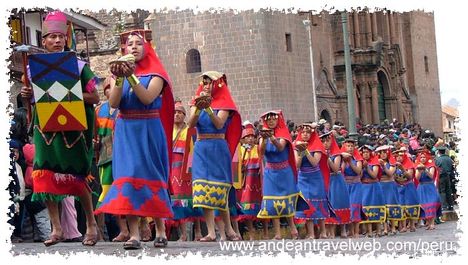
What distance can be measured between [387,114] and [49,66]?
4952 centimetres

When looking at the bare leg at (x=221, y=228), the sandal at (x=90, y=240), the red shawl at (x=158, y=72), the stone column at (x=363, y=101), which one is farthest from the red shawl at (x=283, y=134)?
the stone column at (x=363, y=101)

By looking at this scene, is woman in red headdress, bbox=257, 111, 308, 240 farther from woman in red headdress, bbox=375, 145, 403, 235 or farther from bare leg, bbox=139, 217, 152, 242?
Answer: woman in red headdress, bbox=375, 145, 403, 235

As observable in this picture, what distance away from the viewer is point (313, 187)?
1812 cm

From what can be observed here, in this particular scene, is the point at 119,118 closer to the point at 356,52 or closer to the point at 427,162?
the point at 427,162

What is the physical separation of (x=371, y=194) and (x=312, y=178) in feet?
11.6

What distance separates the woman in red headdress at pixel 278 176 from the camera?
1656cm

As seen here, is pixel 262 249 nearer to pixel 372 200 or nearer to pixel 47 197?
pixel 47 197

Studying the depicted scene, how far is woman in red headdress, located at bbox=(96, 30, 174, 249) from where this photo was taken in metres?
10.8

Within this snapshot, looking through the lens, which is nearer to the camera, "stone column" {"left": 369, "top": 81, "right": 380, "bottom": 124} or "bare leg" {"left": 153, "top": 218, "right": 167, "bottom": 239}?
"bare leg" {"left": 153, "top": 218, "right": 167, "bottom": 239}

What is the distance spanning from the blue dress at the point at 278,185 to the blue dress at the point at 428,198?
25.4ft

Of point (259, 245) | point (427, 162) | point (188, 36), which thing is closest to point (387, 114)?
point (188, 36)

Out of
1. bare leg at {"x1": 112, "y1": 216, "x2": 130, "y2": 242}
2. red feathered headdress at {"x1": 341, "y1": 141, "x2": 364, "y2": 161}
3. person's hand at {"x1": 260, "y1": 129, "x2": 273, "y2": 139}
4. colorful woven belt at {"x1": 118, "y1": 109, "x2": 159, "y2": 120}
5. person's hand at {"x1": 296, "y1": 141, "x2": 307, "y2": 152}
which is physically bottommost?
bare leg at {"x1": 112, "y1": 216, "x2": 130, "y2": 242}

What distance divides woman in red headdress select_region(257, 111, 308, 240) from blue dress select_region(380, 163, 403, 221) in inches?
213

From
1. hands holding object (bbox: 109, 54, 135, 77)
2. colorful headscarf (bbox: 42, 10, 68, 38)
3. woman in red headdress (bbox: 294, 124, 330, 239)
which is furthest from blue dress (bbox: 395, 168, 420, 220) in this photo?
hands holding object (bbox: 109, 54, 135, 77)
